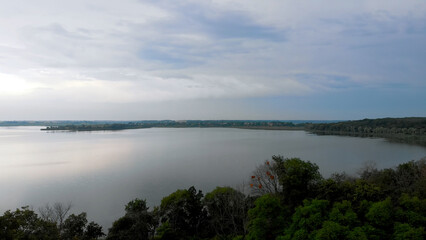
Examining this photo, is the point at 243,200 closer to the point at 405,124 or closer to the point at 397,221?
the point at 397,221

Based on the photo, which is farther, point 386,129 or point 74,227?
point 386,129

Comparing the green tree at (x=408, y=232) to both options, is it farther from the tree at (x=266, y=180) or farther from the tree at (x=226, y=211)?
the tree at (x=266, y=180)

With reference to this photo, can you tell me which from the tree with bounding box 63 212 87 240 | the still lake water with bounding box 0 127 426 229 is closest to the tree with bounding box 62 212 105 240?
the tree with bounding box 63 212 87 240

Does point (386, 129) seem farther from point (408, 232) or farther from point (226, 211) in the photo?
point (408, 232)

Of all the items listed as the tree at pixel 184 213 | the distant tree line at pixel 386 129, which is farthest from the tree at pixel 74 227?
the distant tree line at pixel 386 129

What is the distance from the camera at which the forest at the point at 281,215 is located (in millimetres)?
6336

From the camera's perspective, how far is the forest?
634cm

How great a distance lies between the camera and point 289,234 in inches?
260

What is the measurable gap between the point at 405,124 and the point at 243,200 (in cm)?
5851

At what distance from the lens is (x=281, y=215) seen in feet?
24.9

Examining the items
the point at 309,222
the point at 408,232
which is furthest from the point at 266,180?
the point at 408,232

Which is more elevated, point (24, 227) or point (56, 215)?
point (24, 227)

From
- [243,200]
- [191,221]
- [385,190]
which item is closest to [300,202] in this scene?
[243,200]

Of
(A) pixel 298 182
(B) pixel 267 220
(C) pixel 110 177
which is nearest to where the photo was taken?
(B) pixel 267 220
